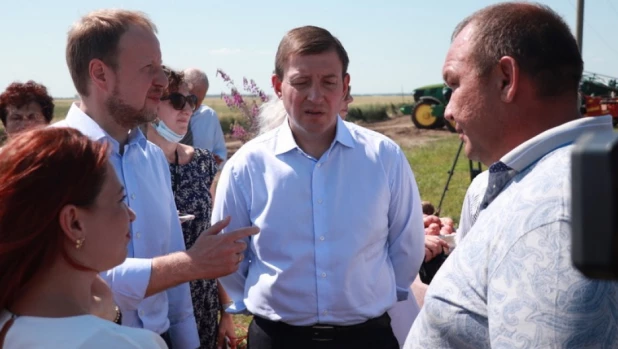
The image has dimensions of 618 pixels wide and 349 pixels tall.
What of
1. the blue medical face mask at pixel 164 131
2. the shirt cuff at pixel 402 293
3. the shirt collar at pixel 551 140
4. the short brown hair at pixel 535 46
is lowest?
the shirt cuff at pixel 402 293

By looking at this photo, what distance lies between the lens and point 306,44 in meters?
3.11

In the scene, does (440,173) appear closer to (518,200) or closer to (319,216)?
(319,216)

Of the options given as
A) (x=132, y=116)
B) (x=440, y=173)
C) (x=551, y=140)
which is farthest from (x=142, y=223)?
(x=440, y=173)

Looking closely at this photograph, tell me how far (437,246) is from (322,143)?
1.04 m

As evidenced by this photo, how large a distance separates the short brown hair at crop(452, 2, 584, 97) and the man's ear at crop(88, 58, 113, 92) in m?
1.52

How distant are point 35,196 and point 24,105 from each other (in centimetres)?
313

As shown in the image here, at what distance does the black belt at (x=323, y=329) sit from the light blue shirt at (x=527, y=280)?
1.19 metres

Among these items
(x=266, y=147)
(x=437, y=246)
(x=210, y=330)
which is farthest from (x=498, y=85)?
(x=210, y=330)

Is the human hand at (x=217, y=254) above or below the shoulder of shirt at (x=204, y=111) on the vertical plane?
above

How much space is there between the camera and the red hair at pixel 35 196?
1.73 metres

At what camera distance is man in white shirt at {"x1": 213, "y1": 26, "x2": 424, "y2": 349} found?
2.95 metres

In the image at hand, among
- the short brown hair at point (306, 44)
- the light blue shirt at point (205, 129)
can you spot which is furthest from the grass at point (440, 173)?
the short brown hair at point (306, 44)

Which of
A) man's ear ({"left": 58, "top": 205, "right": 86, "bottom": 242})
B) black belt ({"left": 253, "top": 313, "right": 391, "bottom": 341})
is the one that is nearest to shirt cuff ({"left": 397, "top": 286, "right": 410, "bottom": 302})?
black belt ({"left": 253, "top": 313, "right": 391, "bottom": 341})

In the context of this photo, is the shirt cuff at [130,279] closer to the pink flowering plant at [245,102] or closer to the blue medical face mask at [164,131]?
the blue medical face mask at [164,131]
